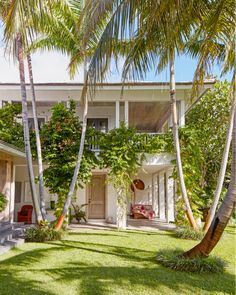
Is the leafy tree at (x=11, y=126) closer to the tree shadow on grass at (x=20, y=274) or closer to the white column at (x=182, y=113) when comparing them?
the tree shadow on grass at (x=20, y=274)

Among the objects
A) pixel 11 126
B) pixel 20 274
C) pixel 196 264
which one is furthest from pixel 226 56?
pixel 11 126

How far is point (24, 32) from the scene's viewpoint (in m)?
5.41

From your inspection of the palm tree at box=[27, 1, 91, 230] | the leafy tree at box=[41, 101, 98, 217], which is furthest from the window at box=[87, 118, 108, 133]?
the palm tree at box=[27, 1, 91, 230]

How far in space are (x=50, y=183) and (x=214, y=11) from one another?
29.9ft

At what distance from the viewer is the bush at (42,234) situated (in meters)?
10.1

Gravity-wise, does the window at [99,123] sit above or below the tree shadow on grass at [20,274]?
above

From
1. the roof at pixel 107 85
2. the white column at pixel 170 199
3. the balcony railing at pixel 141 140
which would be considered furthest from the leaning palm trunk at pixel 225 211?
the white column at pixel 170 199

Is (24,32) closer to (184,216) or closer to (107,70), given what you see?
(107,70)

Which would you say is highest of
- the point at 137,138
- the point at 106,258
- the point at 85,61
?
the point at 85,61

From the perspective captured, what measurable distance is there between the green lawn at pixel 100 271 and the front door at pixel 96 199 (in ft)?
22.4

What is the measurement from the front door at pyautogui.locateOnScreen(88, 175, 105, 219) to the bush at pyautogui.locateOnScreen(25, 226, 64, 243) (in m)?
6.49

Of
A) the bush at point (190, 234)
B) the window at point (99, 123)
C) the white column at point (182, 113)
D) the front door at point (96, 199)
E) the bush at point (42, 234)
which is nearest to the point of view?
the bush at point (42, 234)

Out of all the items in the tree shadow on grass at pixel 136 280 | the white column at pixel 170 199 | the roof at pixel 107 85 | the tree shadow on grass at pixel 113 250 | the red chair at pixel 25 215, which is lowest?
the tree shadow on grass at pixel 136 280

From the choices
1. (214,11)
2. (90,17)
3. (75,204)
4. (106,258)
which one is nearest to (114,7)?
(90,17)
